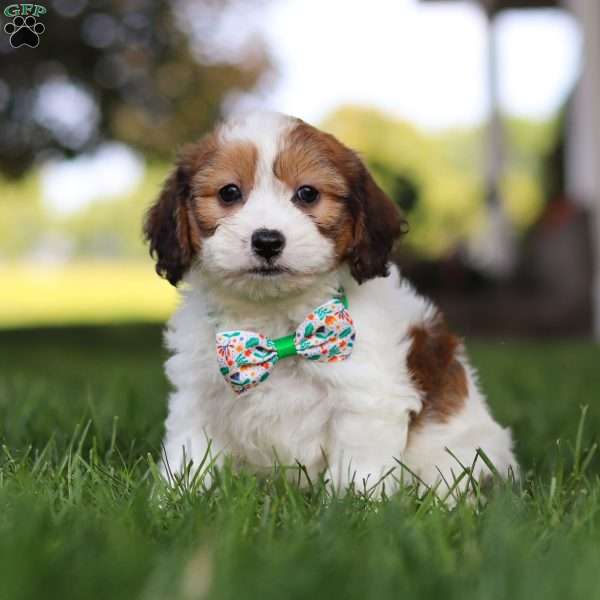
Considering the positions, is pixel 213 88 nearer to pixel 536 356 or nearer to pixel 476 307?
pixel 476 307

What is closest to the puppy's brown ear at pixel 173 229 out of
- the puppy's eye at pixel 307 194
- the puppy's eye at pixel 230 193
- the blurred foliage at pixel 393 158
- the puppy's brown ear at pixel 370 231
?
the puppy's eye at pixel 230 193

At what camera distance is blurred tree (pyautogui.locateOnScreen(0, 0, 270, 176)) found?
1224 cm

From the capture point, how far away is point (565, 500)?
2949 mm

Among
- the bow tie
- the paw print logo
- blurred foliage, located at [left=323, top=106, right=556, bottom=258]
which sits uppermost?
the paw print logo

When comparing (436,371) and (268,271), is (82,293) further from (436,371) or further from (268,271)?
(268,271)

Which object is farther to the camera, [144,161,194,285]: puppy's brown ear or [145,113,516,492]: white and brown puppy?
[144,161,194,285]: puppy's brown ear

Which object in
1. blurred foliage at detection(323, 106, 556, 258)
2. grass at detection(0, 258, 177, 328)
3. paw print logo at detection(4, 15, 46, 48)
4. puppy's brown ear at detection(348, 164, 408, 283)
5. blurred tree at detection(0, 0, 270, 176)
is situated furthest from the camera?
blurred foliage at detection(323, 106, 556, 258)

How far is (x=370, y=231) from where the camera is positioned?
323 cm

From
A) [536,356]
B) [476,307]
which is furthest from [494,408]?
[476,307]

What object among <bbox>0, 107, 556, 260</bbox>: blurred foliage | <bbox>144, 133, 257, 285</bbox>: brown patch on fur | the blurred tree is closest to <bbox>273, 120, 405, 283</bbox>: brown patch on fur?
<bbox>144, 133, 257, 285</bbox>: brown patch on fur

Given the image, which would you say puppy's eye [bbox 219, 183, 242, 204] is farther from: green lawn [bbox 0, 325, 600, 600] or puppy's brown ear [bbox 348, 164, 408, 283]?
green lawn [bbox 0, 325, 600, 600]

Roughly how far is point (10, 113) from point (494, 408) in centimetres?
919

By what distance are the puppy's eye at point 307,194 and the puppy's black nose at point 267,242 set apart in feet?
0.74

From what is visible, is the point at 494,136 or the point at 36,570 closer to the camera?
the point at 36,570
